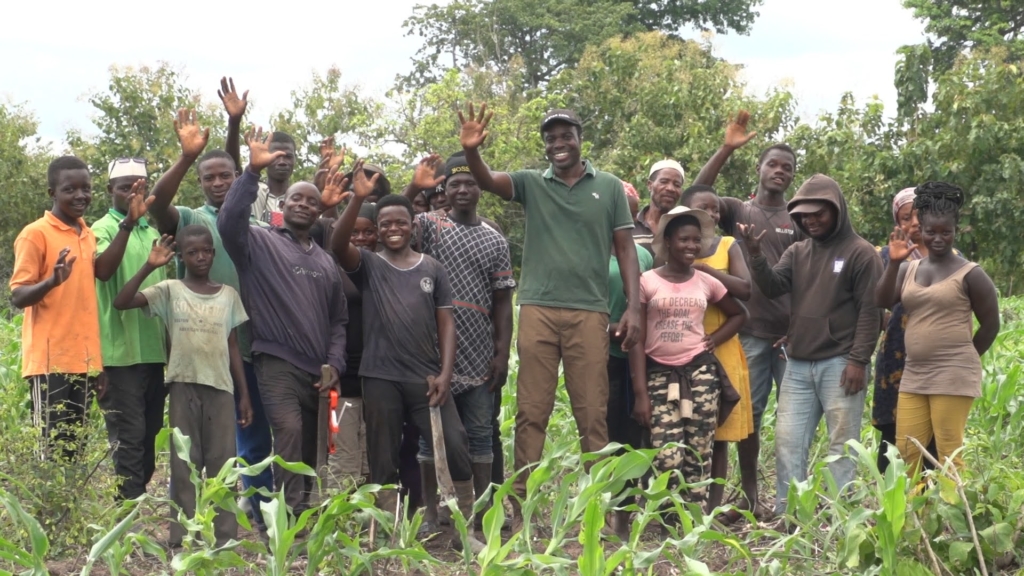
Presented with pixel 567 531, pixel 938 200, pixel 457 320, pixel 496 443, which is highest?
pixel 938 200

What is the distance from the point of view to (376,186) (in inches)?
250

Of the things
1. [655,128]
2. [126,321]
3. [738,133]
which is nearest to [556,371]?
[738,133]

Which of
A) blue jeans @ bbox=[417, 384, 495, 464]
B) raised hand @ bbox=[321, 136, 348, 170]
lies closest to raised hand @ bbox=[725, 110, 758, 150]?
blue jeans @ bbox=[417, 384, 495, 464]

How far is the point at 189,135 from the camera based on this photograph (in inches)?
217

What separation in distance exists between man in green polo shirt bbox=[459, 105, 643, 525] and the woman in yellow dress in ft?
1.76

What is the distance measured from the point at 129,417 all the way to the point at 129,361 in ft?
0.81

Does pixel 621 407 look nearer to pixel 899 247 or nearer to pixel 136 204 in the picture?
pixel 899 247

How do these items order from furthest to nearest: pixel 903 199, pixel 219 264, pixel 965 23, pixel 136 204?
pixel 965 23 → pixel 903 199 → pixel 219 264 → pixel 136 204

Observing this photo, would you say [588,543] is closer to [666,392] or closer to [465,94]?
[666,392]

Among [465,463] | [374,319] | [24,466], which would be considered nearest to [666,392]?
[465,463]

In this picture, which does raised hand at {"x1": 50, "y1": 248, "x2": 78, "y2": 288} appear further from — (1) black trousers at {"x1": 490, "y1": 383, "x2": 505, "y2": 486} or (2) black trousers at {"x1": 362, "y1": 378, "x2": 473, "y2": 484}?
(1) black trousers at {"x1": 490, "y1": 383, "x2": 505, "y2": 486}

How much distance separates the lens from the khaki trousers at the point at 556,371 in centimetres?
583

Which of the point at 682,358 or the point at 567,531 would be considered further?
the point at 682,358

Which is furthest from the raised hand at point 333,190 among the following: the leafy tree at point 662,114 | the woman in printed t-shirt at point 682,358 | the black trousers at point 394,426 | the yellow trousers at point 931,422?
the leafy tree at point 662,114
